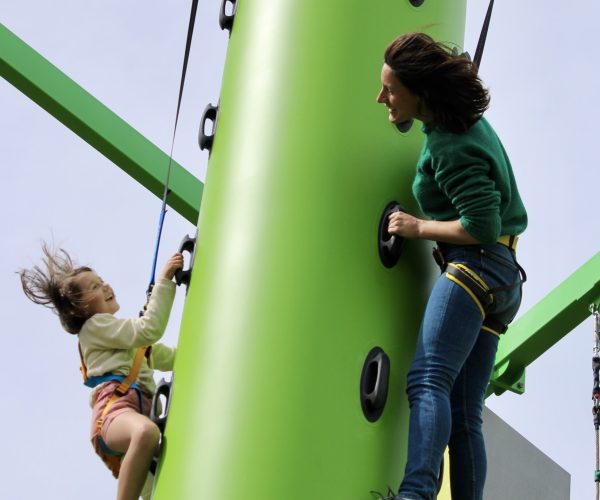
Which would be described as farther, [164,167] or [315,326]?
[164,167]

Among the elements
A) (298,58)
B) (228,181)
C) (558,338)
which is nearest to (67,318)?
(228,181)

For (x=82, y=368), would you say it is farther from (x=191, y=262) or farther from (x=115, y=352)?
(x=191, y=262)

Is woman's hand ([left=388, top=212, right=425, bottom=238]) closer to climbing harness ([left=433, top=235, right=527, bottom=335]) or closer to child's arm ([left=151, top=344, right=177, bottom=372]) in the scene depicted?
climbing harness ([left=433, top=235, right=527, bottom=335])

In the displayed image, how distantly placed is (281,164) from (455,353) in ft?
2.59

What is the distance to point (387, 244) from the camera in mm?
4102

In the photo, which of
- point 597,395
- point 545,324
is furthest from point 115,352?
point 545,324

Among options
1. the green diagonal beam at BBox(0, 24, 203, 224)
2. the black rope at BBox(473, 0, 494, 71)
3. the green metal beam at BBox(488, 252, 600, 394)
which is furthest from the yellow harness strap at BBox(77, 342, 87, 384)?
the green metal beam at BBox(488, 252, 600, 394)

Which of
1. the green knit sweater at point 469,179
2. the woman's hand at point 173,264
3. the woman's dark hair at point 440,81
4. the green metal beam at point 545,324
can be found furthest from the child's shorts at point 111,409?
the green metal beam at point 545,324

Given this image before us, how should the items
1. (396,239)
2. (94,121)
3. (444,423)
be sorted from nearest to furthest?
(444,423) < (396,239) < (94,121)

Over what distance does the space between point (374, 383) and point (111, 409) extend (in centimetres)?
107

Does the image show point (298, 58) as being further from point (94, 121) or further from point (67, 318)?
point (94, 121)

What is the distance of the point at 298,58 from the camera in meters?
4.35

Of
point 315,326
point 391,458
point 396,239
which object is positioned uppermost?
point 396,239

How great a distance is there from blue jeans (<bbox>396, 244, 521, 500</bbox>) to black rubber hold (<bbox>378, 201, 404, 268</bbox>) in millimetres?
137
